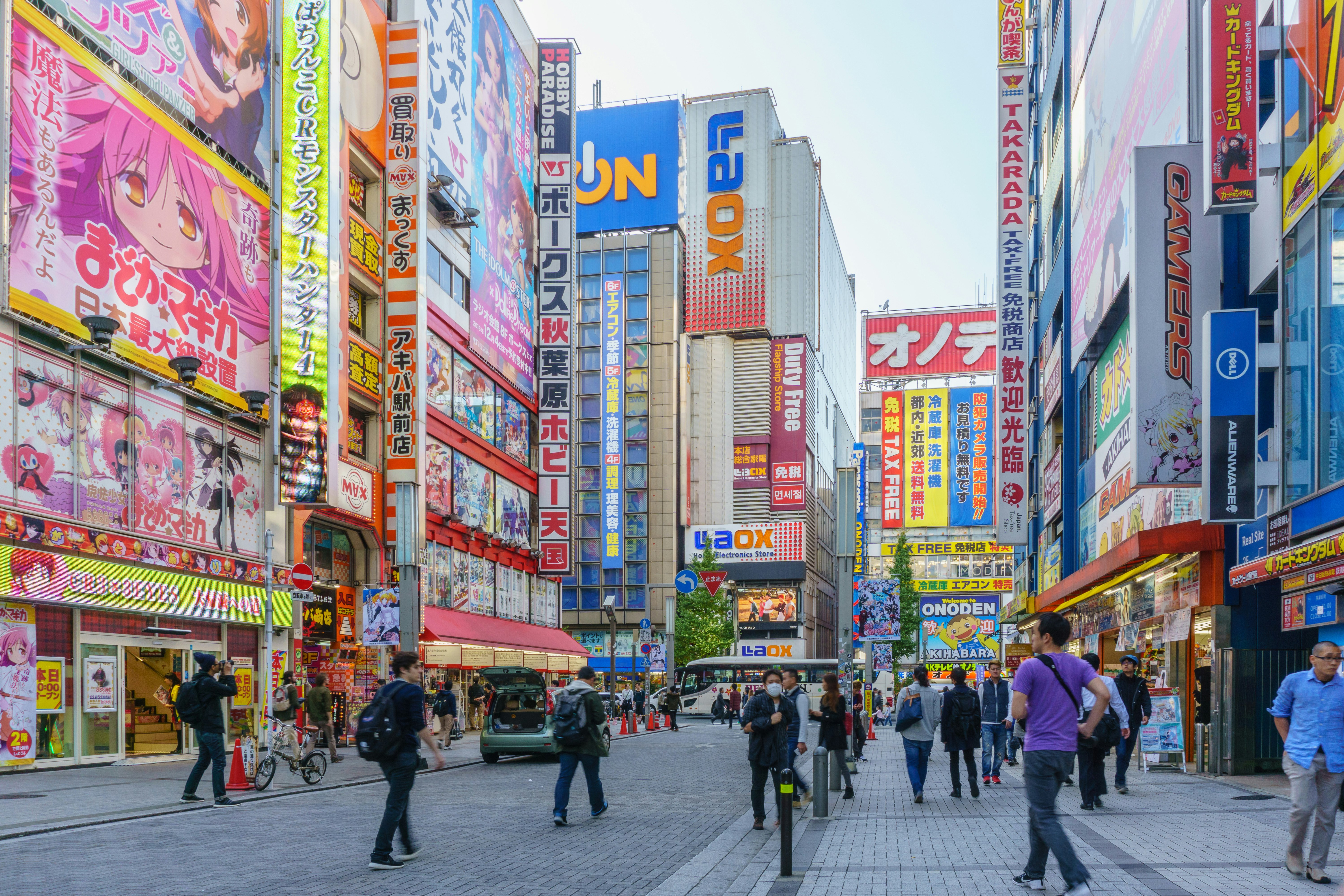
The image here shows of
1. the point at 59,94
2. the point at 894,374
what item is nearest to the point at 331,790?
the point at 59,94

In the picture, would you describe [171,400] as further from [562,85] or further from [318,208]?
[562,85]

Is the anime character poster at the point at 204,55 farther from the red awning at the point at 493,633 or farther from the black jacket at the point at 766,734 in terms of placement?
the black jacket at the point at 766,734

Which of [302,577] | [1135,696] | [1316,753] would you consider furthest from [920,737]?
[302,577]

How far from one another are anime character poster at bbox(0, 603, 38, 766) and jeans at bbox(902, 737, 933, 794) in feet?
44.4

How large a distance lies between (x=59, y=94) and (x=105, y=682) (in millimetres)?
10082

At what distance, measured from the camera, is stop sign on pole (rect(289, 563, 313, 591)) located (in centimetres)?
2219

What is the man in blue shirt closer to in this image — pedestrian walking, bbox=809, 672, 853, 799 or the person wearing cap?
pedestrian walking, bbox=809, 672, 853, 799

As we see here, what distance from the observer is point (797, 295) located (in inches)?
3706

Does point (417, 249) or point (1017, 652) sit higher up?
point (417, 249)

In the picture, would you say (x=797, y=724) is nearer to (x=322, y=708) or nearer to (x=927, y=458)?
(x=322, y=708)

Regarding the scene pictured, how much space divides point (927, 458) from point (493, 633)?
63.3m

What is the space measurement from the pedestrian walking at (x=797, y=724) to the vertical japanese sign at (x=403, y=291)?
21235 mm

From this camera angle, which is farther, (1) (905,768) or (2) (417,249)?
(2) (417,249)

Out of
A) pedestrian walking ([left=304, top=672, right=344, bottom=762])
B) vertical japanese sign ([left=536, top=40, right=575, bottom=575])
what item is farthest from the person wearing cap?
vertical japanese sign ([left=536, top=40, right=575, bottom=575])
